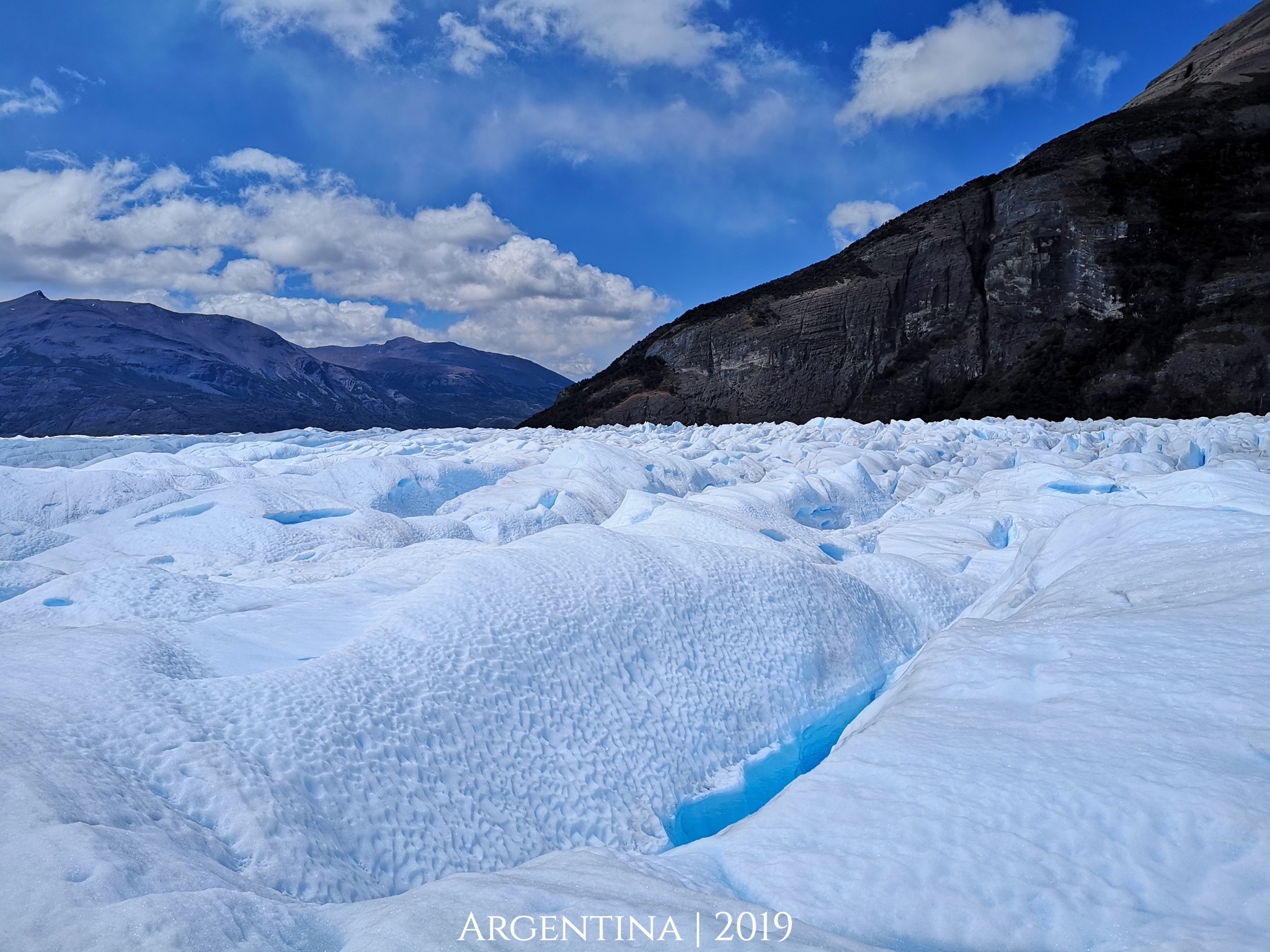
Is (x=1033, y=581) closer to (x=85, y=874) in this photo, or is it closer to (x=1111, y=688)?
(x=1111, y=688)

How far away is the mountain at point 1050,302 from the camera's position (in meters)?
23.2

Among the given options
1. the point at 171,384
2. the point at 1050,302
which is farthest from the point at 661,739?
the point at 171,384

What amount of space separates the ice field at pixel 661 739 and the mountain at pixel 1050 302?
23084 millimetres

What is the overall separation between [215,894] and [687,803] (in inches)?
69.3

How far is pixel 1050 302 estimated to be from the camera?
25922mm

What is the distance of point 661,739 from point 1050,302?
94.8 ft

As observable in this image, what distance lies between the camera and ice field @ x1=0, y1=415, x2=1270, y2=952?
1.43 m

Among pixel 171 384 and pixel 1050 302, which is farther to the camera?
pixel 171 384

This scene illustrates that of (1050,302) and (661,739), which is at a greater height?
(1050,302)

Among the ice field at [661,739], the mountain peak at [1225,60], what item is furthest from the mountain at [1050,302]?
the ice field at [661,739]

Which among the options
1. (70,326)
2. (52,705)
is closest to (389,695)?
(52,705)

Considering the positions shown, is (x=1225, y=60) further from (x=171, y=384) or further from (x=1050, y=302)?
(x=171, y=384)

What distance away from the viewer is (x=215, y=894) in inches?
55.3

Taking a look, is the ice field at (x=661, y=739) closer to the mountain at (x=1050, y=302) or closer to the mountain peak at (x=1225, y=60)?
the mountain at (x=1050, y=302)
